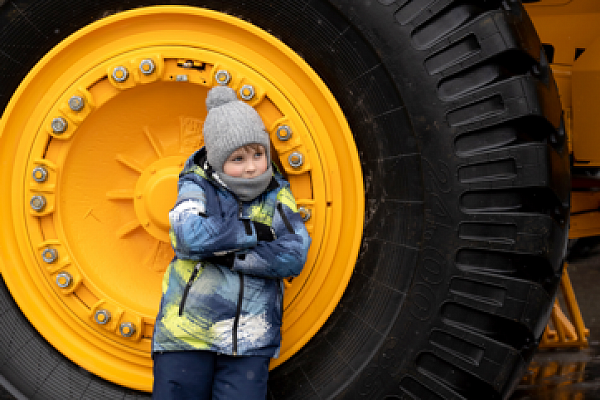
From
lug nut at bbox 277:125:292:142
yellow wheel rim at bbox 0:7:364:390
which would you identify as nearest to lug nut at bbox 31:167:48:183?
yellow wheel rim at bbox 0:7:364:390

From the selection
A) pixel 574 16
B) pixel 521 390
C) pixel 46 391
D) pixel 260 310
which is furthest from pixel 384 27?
pixel 521 390

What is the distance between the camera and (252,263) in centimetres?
136

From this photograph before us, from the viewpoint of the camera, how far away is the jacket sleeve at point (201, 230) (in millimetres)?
1303

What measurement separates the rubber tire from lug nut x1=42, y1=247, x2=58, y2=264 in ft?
1.77

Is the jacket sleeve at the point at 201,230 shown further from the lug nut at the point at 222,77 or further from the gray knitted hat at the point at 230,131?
the lug nut at the point at 222,77

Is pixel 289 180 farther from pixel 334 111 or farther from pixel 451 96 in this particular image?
pixel 451 96

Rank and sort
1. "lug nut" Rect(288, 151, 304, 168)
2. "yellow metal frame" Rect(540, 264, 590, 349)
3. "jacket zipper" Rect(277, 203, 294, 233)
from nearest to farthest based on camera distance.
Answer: "jacket zipper" Rect(277, 203, 294, 233), "lug nut" Rect(288, 151, 304, 168), "yellow metal frame" Rect(540, 264, 590, 349)

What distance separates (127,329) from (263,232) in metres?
0.64

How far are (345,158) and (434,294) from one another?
552 millimetres

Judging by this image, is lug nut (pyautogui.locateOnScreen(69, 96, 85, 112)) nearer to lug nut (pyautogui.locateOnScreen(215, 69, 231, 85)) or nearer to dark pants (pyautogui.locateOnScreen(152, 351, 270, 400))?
lug nut (pyautogui.locateOnScreen(215, 69, 231, 85))

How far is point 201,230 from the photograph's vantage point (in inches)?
51.2

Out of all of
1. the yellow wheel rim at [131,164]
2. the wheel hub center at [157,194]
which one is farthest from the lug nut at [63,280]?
the wheel hub center at [157,194]

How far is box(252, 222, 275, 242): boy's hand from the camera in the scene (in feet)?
4.58

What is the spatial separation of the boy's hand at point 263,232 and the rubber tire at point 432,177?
1.18 ft
